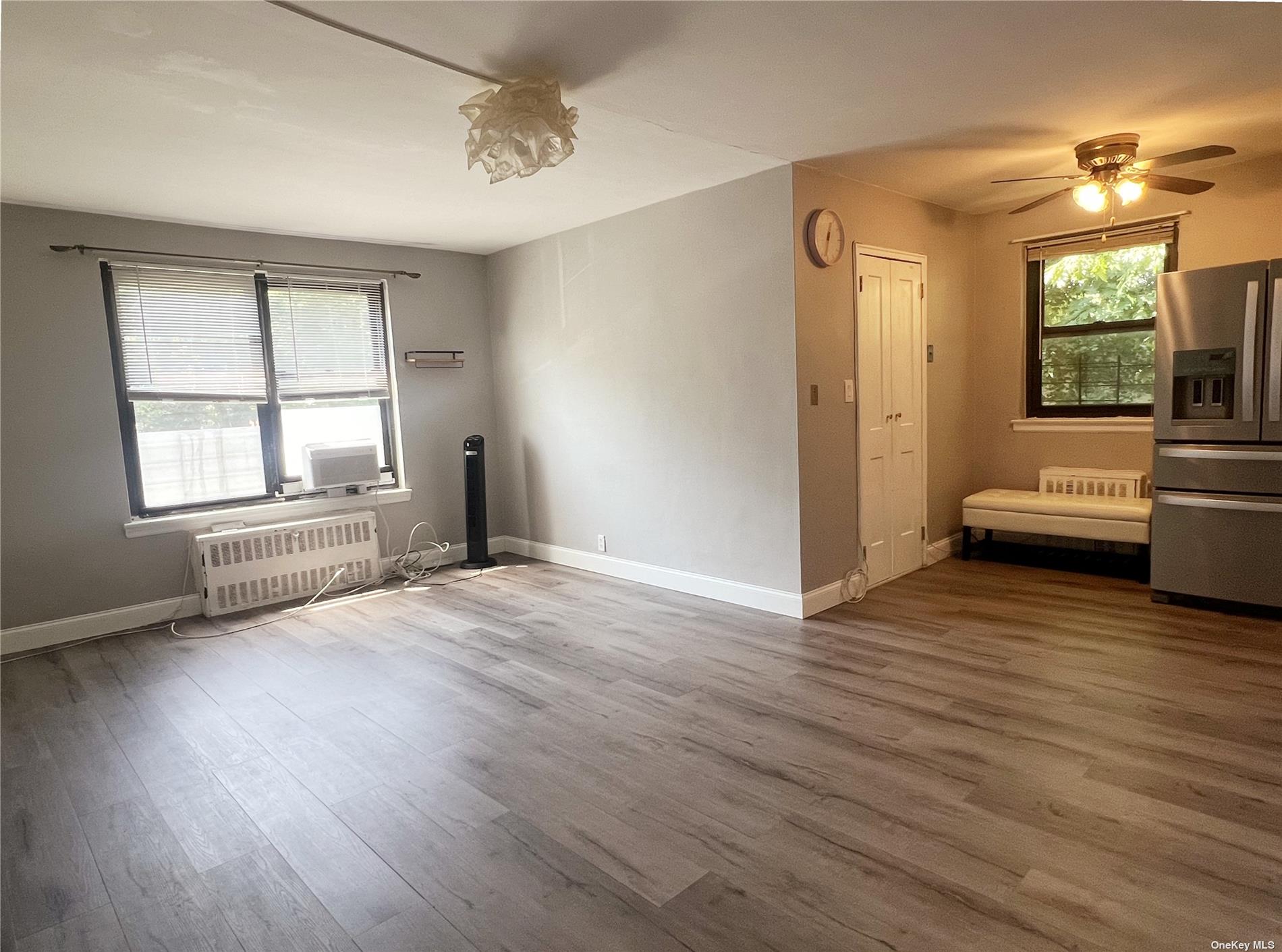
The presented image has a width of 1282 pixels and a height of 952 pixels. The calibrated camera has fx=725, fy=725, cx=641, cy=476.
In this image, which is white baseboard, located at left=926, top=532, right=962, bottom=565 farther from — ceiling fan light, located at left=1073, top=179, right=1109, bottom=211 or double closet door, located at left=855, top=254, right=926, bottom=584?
ceiling fan light, located at left=1073, top=179, right=1109, bottom=211

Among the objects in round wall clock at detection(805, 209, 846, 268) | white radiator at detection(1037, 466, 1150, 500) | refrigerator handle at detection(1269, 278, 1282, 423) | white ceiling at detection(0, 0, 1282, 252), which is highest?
white ceiling at detection(0, 0, 1282, 252)

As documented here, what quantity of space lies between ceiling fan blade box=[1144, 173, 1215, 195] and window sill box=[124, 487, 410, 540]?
16.6 ft

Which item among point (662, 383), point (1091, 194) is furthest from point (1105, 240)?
point (662, 383)

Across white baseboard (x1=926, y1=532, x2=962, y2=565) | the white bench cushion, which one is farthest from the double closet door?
the white bench cushion

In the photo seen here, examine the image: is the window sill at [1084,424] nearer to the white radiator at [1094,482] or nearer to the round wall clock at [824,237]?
the white radiator at [1094,482]

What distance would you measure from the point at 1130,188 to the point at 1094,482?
2083 millimetres

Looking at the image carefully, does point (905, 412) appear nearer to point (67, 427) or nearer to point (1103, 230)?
point (1103, 230)

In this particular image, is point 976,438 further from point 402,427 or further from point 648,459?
→ point 402,427

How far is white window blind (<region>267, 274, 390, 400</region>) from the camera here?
5047 millimetres

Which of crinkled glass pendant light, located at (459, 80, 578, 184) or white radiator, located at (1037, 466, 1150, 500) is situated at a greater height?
crinkled glass pendant light, located at (459, 80, 578, 184)

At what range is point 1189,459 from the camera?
12.7 feet

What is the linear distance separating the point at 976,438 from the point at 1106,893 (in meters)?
4.24

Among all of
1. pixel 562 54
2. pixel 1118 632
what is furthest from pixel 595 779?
pixel 1118 632

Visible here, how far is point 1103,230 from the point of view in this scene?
4785mm
